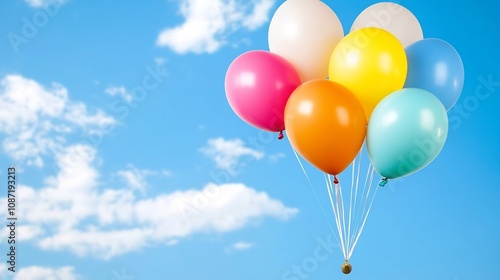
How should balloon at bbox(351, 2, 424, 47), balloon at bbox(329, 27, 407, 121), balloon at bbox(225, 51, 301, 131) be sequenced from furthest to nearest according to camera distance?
1. balloon at bbox(351, 2, 424, 47)
2. balloon at bbox(225, 51, 301, 131)
3. balloon at bbox(329, 27, 407, 121)

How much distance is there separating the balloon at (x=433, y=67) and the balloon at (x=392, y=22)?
6.3 inches

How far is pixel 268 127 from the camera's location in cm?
420

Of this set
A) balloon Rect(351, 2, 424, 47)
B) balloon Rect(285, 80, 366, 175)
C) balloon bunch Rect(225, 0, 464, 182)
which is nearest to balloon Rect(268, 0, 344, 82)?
balloon bunch Rect(225, 0, 464, 182)

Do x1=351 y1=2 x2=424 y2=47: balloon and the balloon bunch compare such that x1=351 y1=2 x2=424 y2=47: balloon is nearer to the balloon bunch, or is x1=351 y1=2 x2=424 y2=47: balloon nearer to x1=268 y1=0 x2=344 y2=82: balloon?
the balloon bunch

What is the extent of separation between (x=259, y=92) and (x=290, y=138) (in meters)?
0.34

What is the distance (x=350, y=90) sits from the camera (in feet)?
12.7

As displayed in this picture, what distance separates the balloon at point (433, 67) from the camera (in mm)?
4074

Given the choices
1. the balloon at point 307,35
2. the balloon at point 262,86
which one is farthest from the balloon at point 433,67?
the balloon at point 262,86

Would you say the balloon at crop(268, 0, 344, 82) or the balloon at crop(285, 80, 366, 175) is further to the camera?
the balloon at crop(268, 0, 344, 82)

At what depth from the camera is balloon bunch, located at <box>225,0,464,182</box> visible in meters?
3.71

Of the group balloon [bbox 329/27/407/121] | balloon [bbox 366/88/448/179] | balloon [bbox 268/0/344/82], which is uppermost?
balloon [bbox 268/0/344/82]

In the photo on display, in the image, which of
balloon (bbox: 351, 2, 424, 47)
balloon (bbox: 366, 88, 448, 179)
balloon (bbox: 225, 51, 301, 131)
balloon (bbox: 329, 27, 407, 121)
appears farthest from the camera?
balloon (bbox: 351, 2, 424, 47)

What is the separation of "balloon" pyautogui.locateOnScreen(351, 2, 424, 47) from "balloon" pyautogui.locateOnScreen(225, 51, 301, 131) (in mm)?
609

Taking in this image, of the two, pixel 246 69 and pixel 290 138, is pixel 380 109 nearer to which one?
pixel 290 138
